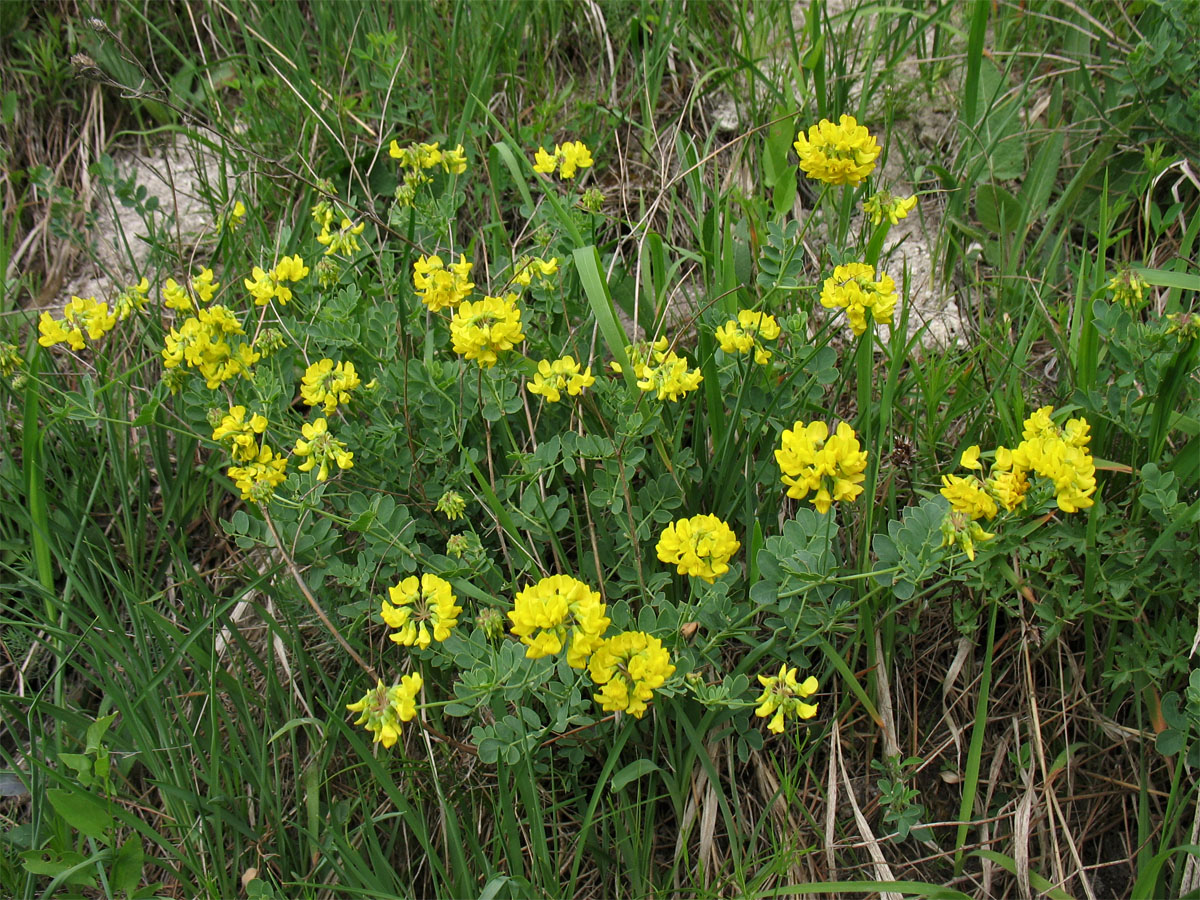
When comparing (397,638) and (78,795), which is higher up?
(397,638)

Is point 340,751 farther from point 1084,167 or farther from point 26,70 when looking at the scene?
point 26,70

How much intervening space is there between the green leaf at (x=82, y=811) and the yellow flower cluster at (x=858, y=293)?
185cm

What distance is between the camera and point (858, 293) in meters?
1.95

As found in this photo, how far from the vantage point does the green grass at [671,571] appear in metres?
1.94

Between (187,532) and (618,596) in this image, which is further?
(187,532)

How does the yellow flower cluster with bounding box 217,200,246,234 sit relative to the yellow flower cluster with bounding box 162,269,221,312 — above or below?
above

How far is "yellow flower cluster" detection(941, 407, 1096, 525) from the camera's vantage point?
166 centimetres

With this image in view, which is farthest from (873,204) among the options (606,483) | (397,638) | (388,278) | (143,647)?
(143,647)

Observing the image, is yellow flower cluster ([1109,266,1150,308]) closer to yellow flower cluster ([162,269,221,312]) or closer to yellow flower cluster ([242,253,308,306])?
yellow flower cluster ([242,253,308,306])

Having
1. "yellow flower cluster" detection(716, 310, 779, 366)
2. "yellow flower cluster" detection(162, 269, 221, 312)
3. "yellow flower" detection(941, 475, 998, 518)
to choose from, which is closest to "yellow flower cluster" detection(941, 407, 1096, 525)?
"yellow flower" detection(941, 475, 998, 518)

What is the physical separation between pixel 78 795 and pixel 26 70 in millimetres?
2747

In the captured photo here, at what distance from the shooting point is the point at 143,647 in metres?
2.20

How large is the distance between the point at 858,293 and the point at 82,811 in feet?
6.40

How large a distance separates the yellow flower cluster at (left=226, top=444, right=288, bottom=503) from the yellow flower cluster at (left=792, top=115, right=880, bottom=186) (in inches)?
51.8
